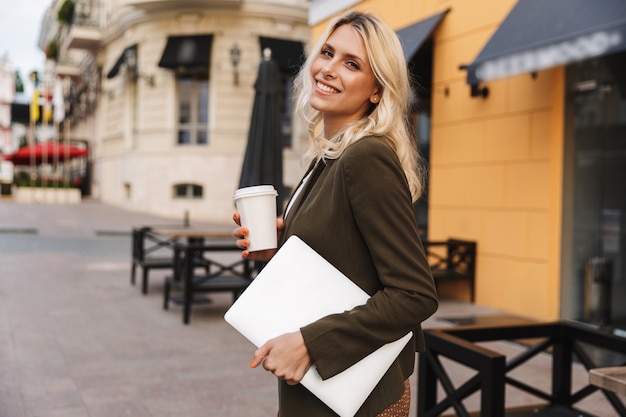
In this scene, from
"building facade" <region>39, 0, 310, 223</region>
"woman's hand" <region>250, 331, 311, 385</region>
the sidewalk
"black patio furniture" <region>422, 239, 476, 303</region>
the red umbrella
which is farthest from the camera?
the red umbrella

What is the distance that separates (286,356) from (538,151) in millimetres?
6297

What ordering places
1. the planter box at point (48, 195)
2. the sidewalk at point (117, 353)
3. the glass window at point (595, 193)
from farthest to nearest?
the planter box at point (48, 195) → the glass window at point (595, 193) → the sidewalk at point (117, 353)

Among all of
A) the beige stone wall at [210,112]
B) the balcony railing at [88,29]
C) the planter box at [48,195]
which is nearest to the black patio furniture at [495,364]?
the beige stone wall at [210,112]

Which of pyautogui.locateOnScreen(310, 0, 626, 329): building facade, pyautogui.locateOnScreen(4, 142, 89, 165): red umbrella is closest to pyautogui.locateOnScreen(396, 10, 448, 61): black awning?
pyautogui.locateOnScreen(310, 0, 626, 329): building facade

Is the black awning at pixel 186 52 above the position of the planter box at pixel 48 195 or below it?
above

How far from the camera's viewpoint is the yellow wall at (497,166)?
22.8 feet

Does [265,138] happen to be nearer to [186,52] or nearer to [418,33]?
[418,33]

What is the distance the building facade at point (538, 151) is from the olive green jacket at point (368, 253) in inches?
178

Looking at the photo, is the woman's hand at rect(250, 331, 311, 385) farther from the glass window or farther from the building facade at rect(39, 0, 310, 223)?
the building facade at rect(39, 0, 310, 223)

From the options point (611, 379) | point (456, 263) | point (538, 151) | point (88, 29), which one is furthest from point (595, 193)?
point (88, 29)

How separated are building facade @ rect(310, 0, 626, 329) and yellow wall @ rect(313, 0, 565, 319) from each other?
0.05ft

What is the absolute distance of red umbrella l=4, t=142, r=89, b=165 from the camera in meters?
31.3

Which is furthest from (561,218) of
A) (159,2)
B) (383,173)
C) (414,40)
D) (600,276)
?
(159,2)

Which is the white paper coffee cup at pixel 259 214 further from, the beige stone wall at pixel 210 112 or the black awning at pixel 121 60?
the black awning at pixel 121 60
